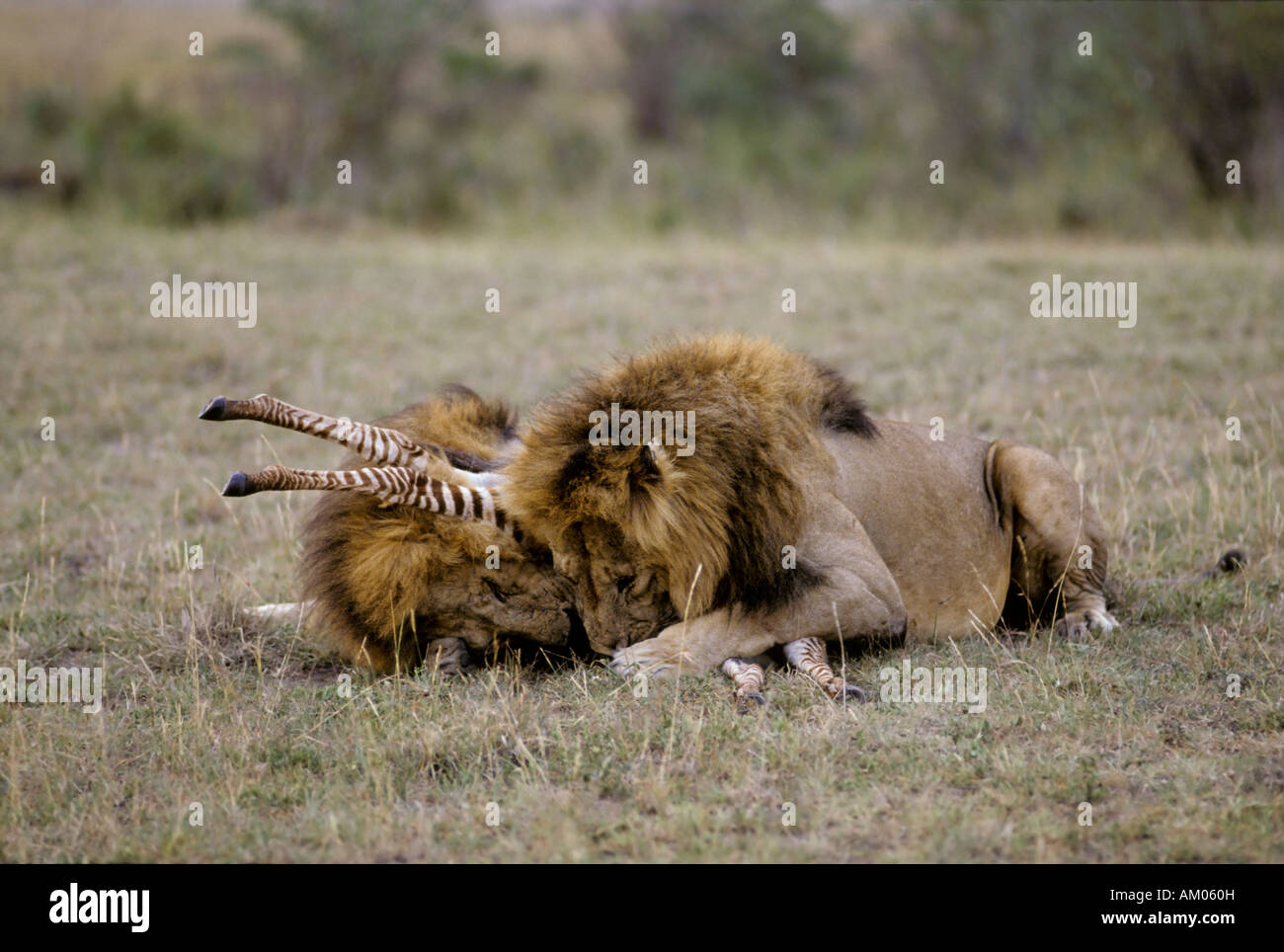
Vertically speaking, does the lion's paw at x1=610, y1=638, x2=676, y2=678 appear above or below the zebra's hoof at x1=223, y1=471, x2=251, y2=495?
below

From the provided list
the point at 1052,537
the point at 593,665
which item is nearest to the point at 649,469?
the point at 593,665

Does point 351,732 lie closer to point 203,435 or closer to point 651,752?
point 651,752

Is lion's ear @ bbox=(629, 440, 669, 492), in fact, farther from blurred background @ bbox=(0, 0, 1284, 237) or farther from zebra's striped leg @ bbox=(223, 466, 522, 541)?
blurred background @ bbox=(0, 0, 1284, 237)

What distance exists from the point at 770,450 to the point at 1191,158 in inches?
505

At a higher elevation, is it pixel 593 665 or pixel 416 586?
pixel 416 586

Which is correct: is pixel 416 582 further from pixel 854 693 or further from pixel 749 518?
pixel 854 693

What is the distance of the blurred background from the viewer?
52.5ft

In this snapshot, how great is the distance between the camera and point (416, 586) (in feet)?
17.1

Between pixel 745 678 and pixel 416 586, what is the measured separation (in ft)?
4.14

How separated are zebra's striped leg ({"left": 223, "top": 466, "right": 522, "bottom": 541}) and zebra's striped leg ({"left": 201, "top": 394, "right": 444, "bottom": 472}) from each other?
7cm

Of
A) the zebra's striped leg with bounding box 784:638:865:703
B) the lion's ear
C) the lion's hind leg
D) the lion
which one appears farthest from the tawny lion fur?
the lion's hind leg

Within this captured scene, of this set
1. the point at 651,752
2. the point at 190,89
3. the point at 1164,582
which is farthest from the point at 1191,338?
the point at 190,89

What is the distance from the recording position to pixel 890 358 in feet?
35.2

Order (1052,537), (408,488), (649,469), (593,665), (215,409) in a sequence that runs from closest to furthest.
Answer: (215,409) < (408,488) < (649,469) < (593,665) < (1052,537)
